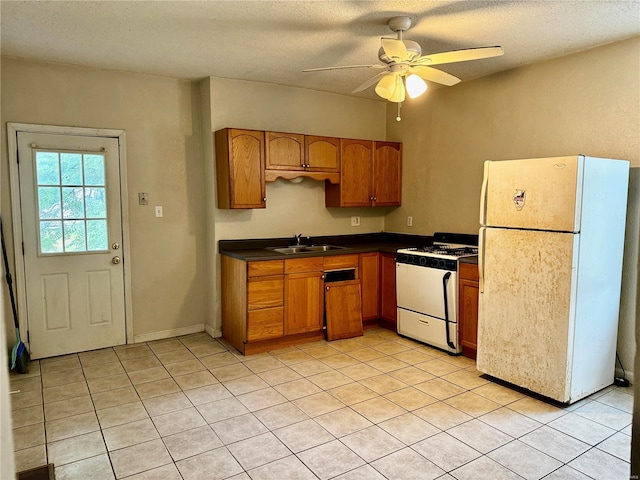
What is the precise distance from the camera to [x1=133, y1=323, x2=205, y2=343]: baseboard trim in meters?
4.39

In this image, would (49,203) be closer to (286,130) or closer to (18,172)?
(18,172)

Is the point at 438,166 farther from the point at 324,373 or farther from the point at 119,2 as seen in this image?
the point at 119,2

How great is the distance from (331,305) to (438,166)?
1927mm

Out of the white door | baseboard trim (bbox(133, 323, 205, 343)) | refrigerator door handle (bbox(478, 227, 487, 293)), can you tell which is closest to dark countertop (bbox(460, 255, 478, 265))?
refrigerator door handle (bbox(478, 227, 487, 293))

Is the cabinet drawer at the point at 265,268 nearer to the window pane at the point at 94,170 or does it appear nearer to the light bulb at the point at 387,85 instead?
the window pane at the point at 94,170

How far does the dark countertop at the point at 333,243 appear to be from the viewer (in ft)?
13.7

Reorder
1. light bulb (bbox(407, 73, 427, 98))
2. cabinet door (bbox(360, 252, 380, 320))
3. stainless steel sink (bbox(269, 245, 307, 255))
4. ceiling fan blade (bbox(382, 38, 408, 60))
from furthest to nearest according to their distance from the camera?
cabinet door (bbox(360, 252, 380, 320))
stainless steel sink (bbox(269, 245, 307, 255))
light bulb (bbox(407, 73, 427, 98))
ceiling fan blade (bbox(382, 38, 408, 60))

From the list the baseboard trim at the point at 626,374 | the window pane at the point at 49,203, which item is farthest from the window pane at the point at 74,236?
the baseboard trim at the point at 626,374

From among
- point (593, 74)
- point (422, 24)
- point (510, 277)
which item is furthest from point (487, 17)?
point (510, 277)

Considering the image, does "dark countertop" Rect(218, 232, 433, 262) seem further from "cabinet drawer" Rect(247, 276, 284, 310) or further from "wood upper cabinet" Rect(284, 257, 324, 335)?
"cabinet drawer" Rect(247, 276, 284, 310)

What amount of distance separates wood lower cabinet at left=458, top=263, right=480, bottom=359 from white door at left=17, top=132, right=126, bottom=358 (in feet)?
10.3

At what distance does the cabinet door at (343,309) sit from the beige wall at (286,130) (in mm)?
890

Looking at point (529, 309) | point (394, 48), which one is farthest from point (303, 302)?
point (394, 48)

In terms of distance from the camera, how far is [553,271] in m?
2.98
